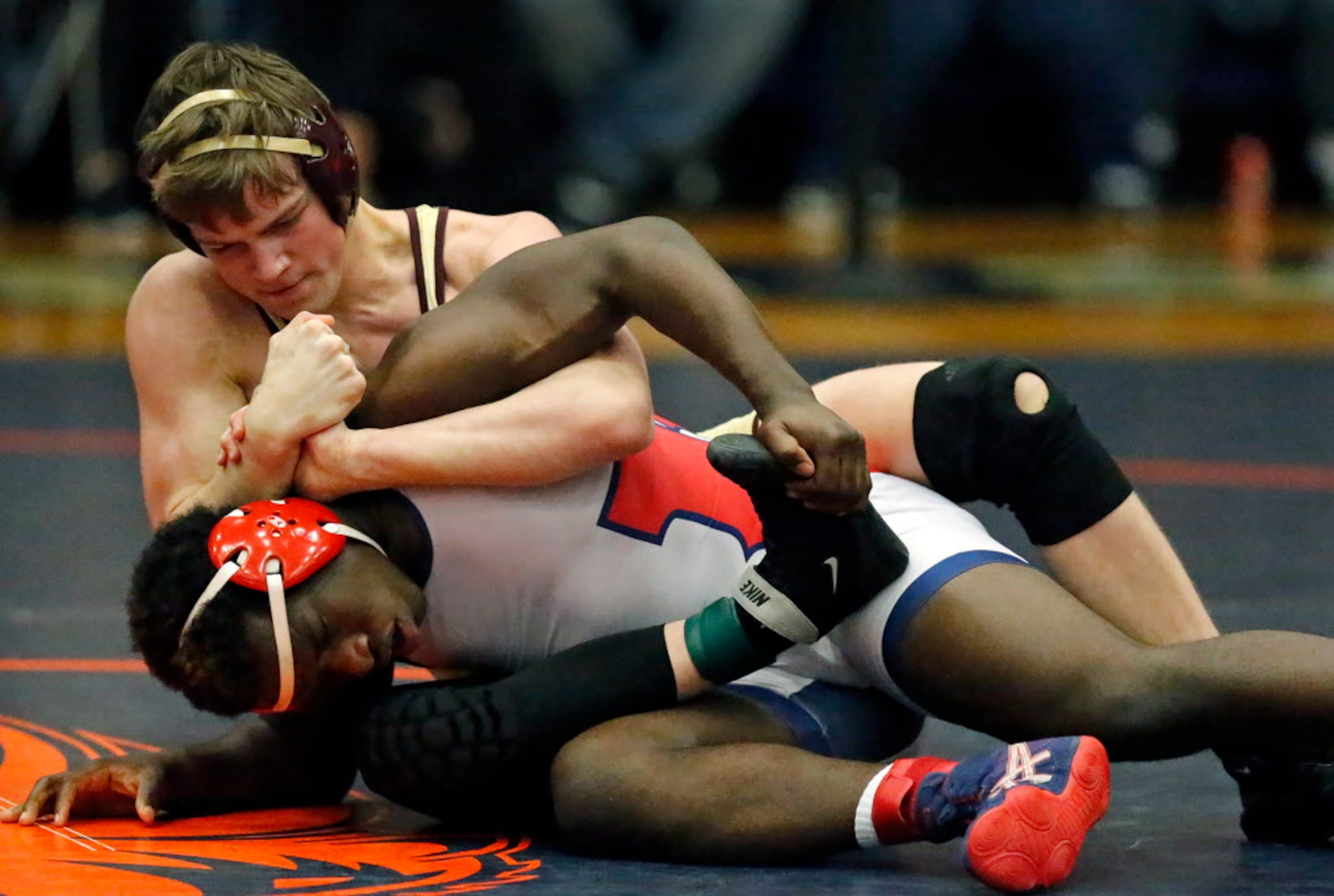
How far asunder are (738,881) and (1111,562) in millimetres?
729

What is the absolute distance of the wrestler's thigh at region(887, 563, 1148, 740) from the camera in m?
2.66

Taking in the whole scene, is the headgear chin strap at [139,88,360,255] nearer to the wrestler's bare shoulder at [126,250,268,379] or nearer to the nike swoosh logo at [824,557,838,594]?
the wrestler's bare shoulder at [126,250,268,379]

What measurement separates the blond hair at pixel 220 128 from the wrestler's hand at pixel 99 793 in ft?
2.20

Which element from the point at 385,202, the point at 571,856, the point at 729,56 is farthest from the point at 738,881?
the point at 729,56

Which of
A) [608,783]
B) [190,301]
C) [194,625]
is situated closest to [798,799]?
[608,783]

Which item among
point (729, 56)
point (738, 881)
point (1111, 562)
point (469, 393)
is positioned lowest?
point (738, 881)

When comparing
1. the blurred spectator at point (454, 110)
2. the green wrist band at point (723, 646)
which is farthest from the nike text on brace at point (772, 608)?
the blurred spectator at point (454, 110)

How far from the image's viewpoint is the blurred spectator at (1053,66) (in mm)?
9711

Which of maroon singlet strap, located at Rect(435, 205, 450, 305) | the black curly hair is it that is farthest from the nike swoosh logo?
maroon singlet strap, located at Rect(435, 205, 450, 305)

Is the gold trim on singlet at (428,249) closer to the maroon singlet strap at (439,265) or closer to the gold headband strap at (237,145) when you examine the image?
the maroon singlet strap at (439,265)

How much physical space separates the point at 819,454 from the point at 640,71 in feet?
24.2

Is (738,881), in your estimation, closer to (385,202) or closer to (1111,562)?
(1111,562)

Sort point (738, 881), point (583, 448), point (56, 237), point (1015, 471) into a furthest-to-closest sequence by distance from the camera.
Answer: point (56, 237), point (1015, 471), point (583, 448), point (738, 881)

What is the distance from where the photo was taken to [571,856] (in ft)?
8.83
